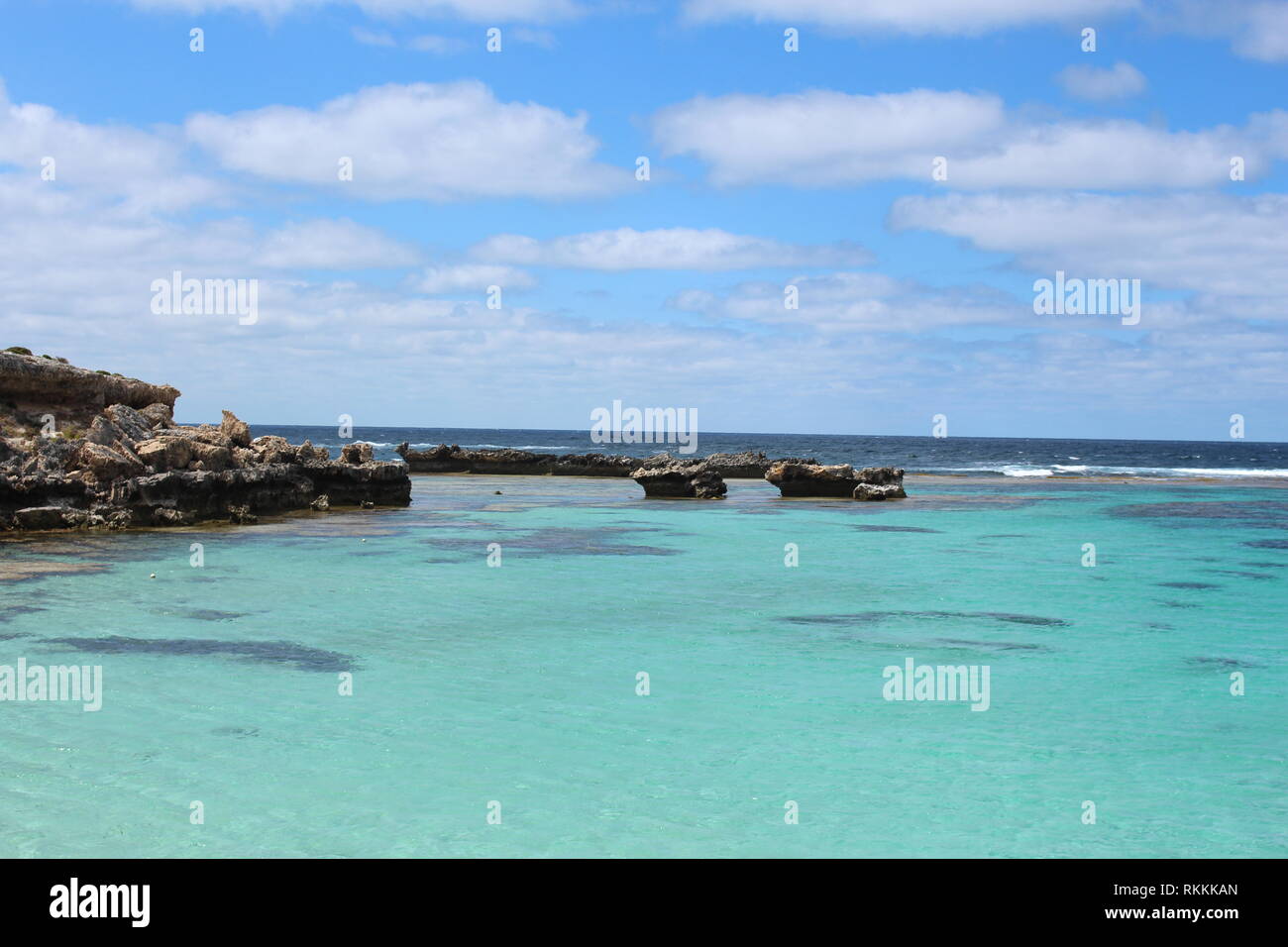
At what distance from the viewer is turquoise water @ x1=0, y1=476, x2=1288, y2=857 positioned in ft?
27.5

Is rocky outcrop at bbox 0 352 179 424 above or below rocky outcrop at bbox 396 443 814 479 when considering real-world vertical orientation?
above

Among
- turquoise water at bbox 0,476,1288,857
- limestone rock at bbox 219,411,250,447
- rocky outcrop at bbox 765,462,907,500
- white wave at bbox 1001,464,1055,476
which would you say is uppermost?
limestone rock at bbox 219,411,250,447

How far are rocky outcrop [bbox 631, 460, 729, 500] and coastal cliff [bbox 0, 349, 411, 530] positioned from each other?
14.6 meters

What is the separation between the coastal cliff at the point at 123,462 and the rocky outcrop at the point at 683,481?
575 inches

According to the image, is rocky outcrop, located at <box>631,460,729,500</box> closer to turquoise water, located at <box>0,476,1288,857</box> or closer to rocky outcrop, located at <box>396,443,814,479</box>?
turquoise water, located at <box>0,476,1288,857</box>

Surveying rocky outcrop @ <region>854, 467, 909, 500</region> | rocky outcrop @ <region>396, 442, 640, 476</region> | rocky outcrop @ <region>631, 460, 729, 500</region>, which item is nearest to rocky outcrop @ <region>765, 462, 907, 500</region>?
rocky outcrop @ <region>854, 467, 909, 500</region>

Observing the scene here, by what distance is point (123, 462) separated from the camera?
30062mm

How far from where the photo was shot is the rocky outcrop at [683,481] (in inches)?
1877

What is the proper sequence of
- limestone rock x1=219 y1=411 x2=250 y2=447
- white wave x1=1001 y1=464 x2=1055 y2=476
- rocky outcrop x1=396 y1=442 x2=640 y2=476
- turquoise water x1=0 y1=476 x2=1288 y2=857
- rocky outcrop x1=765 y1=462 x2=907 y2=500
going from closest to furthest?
turquoise water x1=0 y1=476 x2=1288 y2=857, limestone rock x1=219 y1=411 x2=250 y2=447, rocky outcrop x1=765 y1=462 x2=907 y2=500, rocky outcrop x1=396 y1=442 x2=640 y2=476, white wave x1=1001 y1=464 x2=1055 y2=476

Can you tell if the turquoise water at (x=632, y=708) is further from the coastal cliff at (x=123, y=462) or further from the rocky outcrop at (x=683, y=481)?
the rocky outcrop at (x=683, y=481)

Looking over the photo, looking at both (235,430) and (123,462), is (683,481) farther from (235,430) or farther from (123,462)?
(123,462)

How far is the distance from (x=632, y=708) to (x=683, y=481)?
36.0m

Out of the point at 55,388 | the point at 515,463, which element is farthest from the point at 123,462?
the point at 515,463
